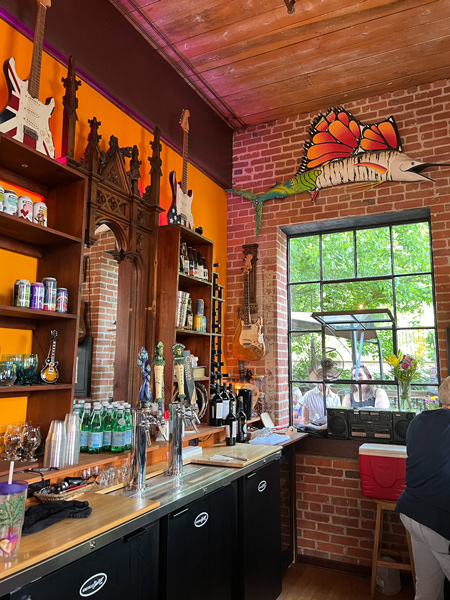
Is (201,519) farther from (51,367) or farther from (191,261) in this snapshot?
(191,261)

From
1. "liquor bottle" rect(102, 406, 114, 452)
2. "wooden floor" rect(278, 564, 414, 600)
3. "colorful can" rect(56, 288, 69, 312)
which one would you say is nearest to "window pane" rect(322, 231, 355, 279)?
"wooden floor" rect(278, 564, 414, 600)

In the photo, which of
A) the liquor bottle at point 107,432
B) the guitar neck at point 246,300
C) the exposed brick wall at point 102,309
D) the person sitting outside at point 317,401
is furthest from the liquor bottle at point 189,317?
the person sitting outside at point 317,401

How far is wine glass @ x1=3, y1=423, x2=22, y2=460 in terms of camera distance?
2020 mm

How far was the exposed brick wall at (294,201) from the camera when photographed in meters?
3.82

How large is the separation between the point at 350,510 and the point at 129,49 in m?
3.91

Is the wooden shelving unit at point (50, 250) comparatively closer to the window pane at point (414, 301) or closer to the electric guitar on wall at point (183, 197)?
the electric guitar on wall at point (183, 197)

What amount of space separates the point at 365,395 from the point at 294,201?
6.28ft

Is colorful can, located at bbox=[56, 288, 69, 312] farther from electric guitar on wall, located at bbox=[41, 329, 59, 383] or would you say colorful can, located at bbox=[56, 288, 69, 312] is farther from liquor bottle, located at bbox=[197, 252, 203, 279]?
liquor bottle, located at bbox=[197, 252, 203, 279]

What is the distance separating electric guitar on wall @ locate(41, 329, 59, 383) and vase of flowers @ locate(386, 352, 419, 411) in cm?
270

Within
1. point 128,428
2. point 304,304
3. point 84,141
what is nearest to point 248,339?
point 304,304

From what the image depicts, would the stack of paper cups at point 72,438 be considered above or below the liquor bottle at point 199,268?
below

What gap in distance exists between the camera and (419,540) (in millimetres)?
2545

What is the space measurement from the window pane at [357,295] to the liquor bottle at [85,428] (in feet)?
8.51

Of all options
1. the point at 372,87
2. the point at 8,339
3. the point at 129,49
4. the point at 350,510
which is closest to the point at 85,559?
the point at 8,339
